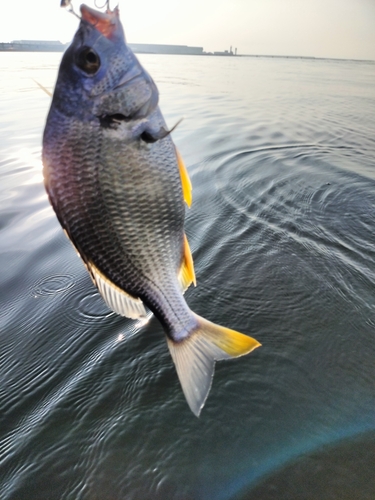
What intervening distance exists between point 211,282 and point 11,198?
13.5 ft

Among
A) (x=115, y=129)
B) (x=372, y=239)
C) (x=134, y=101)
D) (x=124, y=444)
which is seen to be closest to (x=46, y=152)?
(x=115, y=129)

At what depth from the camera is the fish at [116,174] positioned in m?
1.34

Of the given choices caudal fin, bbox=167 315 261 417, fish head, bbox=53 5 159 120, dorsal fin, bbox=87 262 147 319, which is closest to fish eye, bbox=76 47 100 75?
fish head, bbox=53 5 159 120

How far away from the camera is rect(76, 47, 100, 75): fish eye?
1353 millimetres

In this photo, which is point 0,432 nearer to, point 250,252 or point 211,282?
point 211,282

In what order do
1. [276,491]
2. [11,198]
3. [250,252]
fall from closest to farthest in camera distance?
[276,491], [250,252], [11,198]

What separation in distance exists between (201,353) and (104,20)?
4.90ft

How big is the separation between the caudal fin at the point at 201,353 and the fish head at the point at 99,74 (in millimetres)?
1042

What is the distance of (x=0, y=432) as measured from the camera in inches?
100

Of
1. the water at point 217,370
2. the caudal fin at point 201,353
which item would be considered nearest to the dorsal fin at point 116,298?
the caudal fin at point 201,353

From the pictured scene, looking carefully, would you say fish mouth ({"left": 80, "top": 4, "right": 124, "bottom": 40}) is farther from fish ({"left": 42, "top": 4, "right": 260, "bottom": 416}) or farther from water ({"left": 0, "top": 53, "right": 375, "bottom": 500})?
water ({"left": 0, "top": 53, "right": 375, "bottom": 500})

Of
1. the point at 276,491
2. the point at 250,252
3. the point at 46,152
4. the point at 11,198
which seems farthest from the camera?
the point at 11,198

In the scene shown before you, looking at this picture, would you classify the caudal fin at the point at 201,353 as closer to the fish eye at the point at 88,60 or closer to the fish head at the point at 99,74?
the fish head at the point at 99,74

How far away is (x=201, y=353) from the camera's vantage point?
5.59 feet
